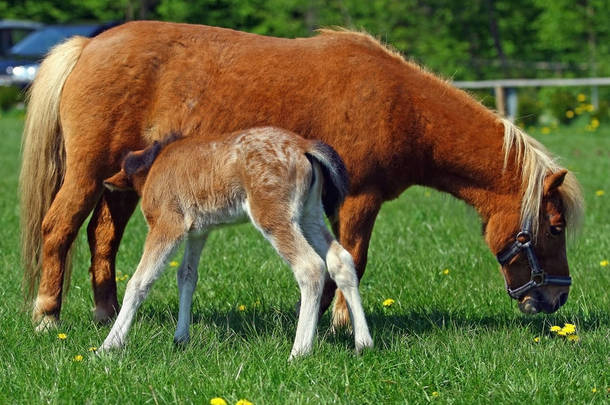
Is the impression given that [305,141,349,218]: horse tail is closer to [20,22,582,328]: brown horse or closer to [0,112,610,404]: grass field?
[20,22,582,328]: brown horse

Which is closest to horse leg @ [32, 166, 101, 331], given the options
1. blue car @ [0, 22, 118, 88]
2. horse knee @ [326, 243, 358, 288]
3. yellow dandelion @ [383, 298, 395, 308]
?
horse knee @ [326, 243, 358, 288]

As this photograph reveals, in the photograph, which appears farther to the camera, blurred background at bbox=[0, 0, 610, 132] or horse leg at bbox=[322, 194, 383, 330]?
blurred background at bbox=[0, 0, 610, 132]

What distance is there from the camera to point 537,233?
17.7 feet

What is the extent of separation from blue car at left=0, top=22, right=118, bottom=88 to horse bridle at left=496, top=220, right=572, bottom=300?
62.8 feet

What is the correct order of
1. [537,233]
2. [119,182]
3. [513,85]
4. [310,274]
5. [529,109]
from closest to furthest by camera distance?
[310,274], [119,182], [537,233], [513,85], [529,109]

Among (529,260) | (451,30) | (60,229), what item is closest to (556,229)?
(529,260)

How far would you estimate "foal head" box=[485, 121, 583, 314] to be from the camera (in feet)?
17.5

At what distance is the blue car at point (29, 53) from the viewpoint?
23.4m

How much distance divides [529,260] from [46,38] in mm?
20479

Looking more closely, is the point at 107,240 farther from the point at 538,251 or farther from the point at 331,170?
the point at 538,251

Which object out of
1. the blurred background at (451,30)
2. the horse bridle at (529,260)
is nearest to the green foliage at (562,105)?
the blurred background at (451,30)

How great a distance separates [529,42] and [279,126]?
864 inches

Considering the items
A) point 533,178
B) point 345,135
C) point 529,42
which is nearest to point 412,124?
point 345,135

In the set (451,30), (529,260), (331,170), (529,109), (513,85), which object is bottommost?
(529,109)
